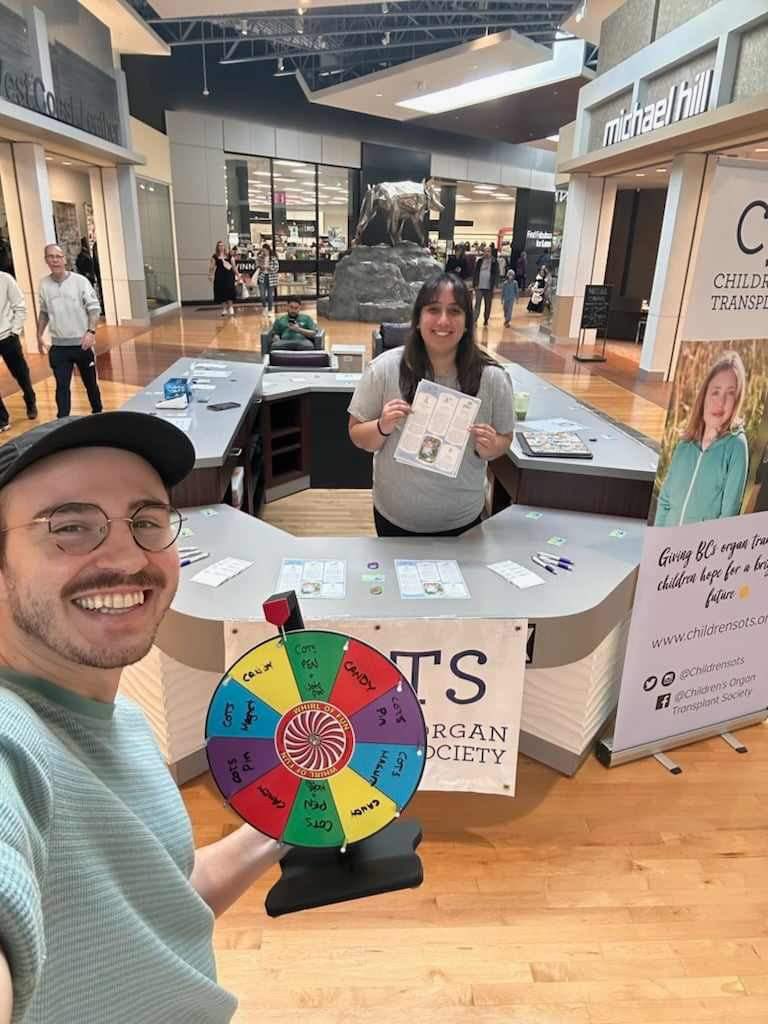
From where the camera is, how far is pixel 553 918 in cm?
200

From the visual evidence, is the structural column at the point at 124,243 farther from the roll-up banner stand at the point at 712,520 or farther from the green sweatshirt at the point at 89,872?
the green sweatshirt at the point at 89,872

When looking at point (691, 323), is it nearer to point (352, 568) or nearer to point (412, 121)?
point (352, 568)

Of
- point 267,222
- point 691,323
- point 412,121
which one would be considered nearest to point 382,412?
point 691,323

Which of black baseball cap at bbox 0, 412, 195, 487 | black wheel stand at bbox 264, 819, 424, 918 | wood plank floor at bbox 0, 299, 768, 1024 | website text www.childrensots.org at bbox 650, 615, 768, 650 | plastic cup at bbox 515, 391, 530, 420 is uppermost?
black baseball cap at bbox 0, 412, 195, 487

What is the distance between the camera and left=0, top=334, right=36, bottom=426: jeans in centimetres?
618

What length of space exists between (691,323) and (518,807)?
1777 mm

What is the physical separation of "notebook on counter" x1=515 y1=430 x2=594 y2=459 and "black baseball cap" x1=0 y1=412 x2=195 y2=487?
238cm

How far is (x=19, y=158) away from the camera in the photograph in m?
9.57

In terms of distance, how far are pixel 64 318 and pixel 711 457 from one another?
5.41 metres

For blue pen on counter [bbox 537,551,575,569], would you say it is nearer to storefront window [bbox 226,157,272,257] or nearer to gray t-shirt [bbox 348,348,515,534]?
gray t-shirt [bbox 348,348,515,534]

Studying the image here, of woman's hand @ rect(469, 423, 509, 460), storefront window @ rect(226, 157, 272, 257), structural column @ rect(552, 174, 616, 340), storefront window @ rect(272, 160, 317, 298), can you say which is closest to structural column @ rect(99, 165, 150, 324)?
storefront window @ rect(226, 157, 272, 257)

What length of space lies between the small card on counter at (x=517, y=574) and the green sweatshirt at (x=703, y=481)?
46 cm

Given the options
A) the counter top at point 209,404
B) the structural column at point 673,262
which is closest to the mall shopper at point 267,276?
the structural column at point 673,262

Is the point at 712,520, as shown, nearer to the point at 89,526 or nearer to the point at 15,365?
the point at 89,526
